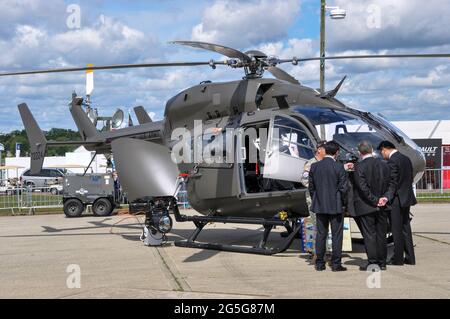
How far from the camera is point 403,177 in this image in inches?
322

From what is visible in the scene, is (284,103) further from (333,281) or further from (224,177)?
(333,281)

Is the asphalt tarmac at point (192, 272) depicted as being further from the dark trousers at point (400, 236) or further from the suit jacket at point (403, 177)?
the suit jacket at point (403, 177)

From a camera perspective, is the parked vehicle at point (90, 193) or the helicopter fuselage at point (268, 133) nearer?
the helicopter fuselage at point (268, 133)

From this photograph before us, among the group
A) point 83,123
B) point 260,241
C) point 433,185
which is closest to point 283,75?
point 260,241

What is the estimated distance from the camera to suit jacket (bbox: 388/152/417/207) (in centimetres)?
813

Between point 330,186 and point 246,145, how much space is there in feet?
7.88

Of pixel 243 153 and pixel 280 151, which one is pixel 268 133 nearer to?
pixel 280 151

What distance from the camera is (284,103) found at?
936cm

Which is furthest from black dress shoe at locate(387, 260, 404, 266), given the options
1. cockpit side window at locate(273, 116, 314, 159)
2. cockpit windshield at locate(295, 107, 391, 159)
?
cockpit side window at locate(273, 116, 314, 159)

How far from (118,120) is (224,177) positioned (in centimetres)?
768

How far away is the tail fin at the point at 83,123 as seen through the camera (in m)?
15.5

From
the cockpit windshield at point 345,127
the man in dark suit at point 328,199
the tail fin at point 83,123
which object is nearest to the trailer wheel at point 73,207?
the tail fin at point 83,123

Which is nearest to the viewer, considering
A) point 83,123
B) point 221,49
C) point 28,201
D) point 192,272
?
point 192,272
